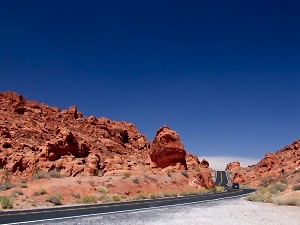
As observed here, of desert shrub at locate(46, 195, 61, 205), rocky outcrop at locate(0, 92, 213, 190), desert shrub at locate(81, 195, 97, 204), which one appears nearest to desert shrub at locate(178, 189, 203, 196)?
rocky outcrop at locate(0, 92, 213, 190)

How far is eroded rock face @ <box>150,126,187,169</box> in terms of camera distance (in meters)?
52.4

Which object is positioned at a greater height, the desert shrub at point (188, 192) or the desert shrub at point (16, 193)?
the desert shrub at point (188, 192)

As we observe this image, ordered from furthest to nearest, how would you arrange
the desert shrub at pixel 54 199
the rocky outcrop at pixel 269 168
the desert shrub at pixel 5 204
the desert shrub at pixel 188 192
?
the rocky outcrop at pixel 269 168 < the desert shrub at pixel 188 192 < the desert shrub at pixel 54 199 < the desert shrub at pixel 5 204

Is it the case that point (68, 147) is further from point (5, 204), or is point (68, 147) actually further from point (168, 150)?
point (5, 204)

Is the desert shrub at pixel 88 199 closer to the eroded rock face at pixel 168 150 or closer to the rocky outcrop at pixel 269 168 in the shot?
the eroded rock face at pixel 168 150

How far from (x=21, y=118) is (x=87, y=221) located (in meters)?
60.0

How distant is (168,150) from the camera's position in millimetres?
52406

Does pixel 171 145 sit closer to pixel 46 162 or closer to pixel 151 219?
pixel 46 162

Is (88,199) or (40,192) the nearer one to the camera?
(88,199)

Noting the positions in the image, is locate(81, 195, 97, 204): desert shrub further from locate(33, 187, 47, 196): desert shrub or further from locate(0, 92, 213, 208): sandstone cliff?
locate(0, 92, 213, 208): sandstone cliff

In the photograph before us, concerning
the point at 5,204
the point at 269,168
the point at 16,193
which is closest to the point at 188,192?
the point at 16,193

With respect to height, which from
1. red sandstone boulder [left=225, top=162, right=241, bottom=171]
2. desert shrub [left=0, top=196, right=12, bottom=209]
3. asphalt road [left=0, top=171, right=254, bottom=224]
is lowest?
asphalt road [left=0, top=171, right=254, bottom=224]

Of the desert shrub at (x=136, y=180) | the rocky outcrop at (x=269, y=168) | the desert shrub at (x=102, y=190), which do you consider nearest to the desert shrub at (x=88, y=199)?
the desert shrub at (x=102, y=190)

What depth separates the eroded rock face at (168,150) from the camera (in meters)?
52.4
